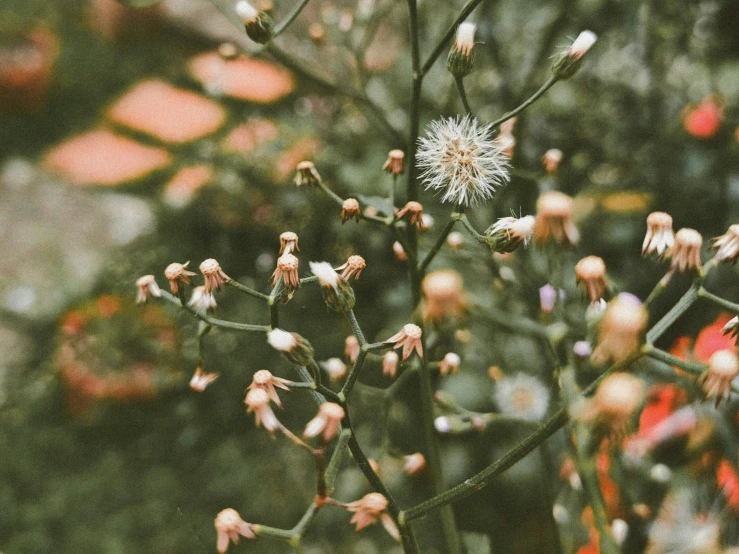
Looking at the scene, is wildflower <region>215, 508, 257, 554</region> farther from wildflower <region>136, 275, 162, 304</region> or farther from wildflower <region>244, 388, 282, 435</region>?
wildflower <region>136, 275, 162, 304</region>

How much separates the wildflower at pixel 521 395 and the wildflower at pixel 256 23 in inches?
25.6

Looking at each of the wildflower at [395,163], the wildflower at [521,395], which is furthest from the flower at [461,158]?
the wildflower at [521,395]

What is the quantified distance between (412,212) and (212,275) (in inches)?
7.0

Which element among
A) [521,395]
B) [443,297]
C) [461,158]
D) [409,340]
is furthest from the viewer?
[521,395]

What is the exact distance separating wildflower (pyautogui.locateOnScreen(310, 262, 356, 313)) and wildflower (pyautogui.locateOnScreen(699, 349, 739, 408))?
0.24 metres

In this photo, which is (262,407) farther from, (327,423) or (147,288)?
(147,288)

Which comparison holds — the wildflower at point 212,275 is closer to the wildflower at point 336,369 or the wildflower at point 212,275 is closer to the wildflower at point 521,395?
the wildflower at point 336,369

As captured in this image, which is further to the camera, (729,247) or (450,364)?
(450,364)

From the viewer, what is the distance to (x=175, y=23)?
2.34m

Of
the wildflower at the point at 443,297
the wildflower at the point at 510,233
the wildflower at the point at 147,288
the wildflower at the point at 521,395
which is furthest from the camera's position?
the wildflower at the point at 521,395

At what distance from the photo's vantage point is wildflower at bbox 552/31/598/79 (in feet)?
1.70

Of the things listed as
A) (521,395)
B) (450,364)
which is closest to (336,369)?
(450,364)

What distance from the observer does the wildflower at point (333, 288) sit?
16.7 inches

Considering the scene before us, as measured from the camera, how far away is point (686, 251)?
1.38 feet
